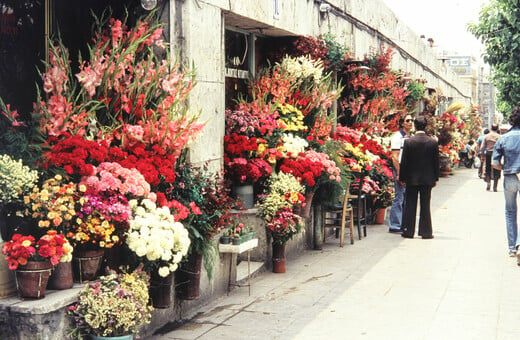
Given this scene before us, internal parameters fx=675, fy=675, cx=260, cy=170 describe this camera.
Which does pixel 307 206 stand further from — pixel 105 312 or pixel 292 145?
pixel 105 312

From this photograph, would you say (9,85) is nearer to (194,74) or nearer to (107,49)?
(107,49)

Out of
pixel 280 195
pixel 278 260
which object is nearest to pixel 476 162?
pixel 278 260

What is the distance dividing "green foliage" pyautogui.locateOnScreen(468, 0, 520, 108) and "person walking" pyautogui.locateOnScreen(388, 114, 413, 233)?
8649 millimetres

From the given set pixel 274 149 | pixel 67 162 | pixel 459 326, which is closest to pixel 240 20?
pixel 274 149

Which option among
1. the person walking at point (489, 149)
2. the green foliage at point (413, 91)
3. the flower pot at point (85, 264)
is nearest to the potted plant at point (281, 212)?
the flower pot at point (85, 264)

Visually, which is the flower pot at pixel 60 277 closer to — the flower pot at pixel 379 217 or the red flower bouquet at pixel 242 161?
the red flower bouquet at pixel 242 161

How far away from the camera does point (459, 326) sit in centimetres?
567

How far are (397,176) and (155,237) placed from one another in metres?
6.34

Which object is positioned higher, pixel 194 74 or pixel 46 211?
pixel 194 74

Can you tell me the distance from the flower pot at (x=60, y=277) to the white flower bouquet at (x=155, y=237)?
46cm

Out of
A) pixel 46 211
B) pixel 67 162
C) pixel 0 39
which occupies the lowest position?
pixel 46 211

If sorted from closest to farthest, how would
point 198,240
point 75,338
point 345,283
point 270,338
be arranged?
point 75,338 < point 270,338 < point 198,240 < point 345,283

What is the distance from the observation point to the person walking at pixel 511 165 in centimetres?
830

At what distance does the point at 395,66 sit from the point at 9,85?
12.6 m
